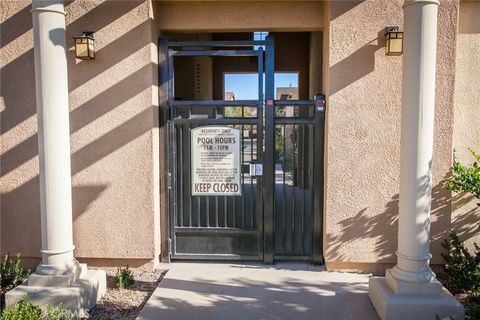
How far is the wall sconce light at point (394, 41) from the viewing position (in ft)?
14.5

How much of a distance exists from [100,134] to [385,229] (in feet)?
12.0

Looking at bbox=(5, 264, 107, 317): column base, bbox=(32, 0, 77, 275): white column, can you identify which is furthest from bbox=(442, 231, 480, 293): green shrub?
bbox=(32, 0, 77, 275): white column

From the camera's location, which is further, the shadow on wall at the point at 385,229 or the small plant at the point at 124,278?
the shadow on wall at the point at 385,229

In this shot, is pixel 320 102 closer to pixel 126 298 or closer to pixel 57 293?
pixel 126 298

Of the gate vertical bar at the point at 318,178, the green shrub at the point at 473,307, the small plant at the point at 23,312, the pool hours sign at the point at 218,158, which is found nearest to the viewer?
the small plant at the point at 23,312

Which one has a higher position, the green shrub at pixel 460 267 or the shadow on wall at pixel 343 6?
the shadow on wall at pixel 343 6

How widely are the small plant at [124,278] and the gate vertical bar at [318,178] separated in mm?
2301

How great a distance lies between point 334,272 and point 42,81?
388 cm

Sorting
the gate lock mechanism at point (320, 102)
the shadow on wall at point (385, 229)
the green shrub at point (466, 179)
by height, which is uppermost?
the gate lock mechanism at point (320, 102)

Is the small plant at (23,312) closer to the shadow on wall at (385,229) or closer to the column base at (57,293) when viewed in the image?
the column base at (57,293)

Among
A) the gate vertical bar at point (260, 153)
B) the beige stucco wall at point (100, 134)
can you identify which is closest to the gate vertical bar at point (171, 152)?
the beige stucco wall at point (100, 134)

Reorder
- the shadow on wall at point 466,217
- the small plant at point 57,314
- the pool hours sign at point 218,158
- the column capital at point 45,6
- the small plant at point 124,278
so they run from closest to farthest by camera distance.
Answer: the small plant at point 57,314
the column capital at point 45,6
the small plant at point 124,278
the shadow on wall at point 466,217
the pool hours sign at point 218,158

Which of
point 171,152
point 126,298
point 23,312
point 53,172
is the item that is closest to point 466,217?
point 171,152

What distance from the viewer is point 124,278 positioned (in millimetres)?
4508
